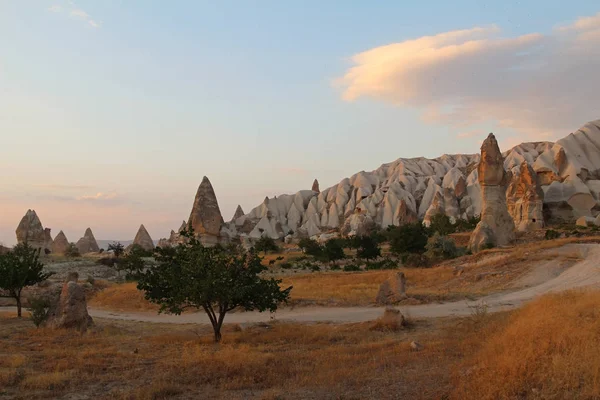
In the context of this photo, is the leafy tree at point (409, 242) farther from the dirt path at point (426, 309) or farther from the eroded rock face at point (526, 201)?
the dirt path at point (426, 309)

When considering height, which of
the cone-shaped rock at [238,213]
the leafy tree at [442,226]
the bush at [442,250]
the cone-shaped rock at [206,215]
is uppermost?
Result: the cone-shaped rock at [238,213]

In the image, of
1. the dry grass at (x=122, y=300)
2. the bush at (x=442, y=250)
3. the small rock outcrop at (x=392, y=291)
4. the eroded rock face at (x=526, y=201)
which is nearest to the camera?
the small rock outcrop at (x=392, y=291)

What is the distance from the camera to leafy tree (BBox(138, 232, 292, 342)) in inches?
429

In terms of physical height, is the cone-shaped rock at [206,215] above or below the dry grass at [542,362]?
above

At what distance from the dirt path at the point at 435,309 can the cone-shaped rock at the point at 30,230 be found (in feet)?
79.1

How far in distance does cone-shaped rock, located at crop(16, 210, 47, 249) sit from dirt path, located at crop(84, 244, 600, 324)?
2448 centimetres

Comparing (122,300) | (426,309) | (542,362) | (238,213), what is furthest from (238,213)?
(542,362)

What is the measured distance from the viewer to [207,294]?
10797mm

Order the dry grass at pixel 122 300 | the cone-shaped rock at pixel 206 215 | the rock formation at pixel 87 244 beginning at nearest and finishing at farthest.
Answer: the dry grass at pixel 122 300
the cone-shaped rock at pixel 206 215
the rock formation at pixel 87 244

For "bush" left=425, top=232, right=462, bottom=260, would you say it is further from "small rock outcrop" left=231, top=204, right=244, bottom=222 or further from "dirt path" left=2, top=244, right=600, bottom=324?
"small rock outcrop" left=231, top=204, right=244, bottom=222

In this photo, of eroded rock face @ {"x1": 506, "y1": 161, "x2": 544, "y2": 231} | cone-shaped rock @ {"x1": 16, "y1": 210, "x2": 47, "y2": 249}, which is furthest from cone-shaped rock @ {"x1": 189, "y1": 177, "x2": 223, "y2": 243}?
eroded rock face @ {"x1": 506, "y1": 161, "x2": 544, "y2": 231}

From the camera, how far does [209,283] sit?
35.2 feet

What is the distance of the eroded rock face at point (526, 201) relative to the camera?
1635 inches

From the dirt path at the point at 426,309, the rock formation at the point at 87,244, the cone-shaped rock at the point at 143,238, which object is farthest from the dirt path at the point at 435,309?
the rock formation at the point at 87,244
